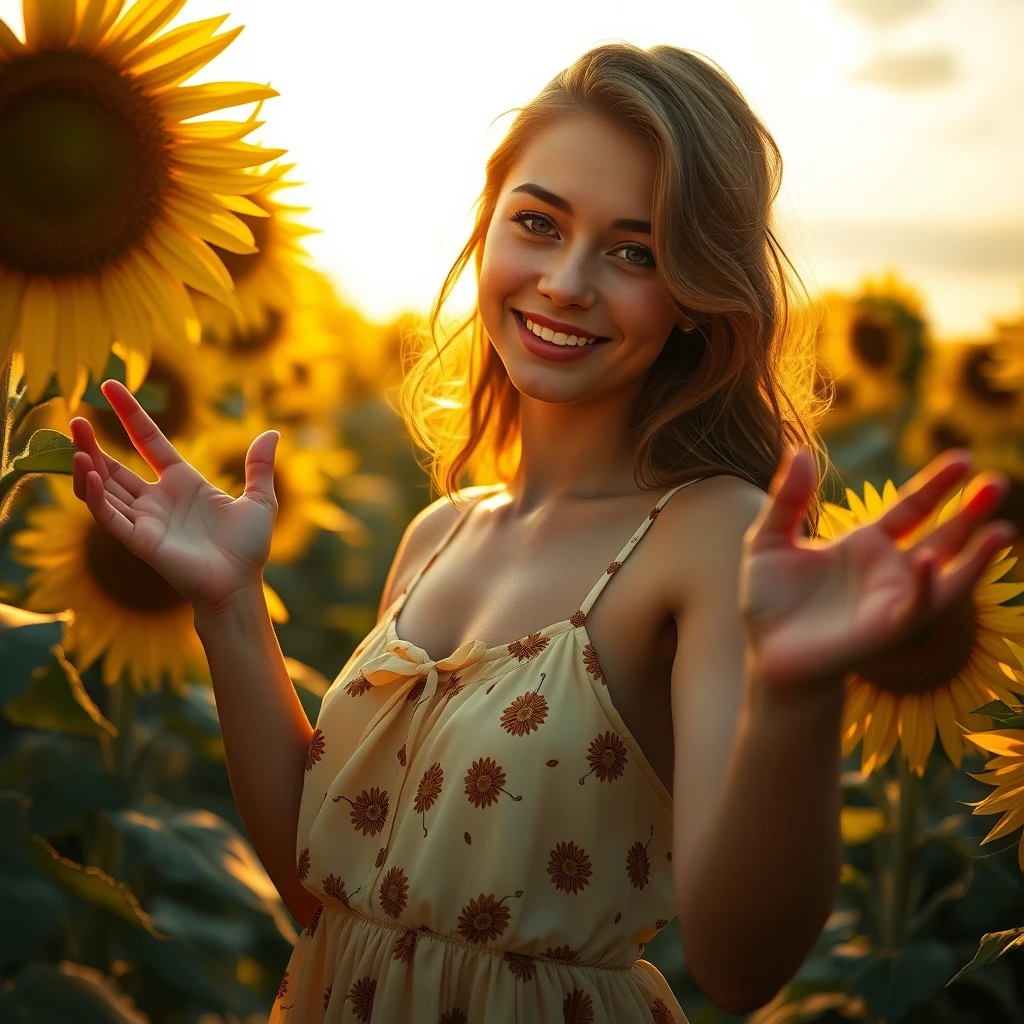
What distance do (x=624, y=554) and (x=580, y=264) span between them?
44cm

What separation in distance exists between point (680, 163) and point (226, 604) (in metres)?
0.97

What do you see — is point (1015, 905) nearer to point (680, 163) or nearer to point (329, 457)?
point (680, 163)

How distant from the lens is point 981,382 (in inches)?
196

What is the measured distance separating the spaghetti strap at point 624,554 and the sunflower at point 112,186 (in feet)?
2.24

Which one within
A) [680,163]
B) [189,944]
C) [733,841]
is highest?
[680,163]

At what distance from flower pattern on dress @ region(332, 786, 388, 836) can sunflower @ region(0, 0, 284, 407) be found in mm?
724

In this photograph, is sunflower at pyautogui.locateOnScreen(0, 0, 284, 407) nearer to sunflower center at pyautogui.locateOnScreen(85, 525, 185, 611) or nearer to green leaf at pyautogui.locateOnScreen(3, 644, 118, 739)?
green leaf at pyautogui.locateOnScreen(3, 644, 118, 739)

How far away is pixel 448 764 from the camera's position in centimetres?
179

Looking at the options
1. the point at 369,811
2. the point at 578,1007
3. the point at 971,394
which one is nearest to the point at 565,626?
the point at 369,811

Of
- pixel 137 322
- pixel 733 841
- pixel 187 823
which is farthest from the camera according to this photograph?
pixel 187 823

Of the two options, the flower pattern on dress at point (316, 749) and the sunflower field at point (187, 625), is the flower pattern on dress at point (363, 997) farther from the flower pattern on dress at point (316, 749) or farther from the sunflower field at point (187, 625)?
the sunflower field at point (187, 625)

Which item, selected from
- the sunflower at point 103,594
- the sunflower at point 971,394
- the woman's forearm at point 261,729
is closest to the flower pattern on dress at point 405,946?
the woman's forearm at point 261,729

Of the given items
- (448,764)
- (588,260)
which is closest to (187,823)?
(448,764)

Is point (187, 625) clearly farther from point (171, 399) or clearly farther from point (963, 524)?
point (963, 524)
